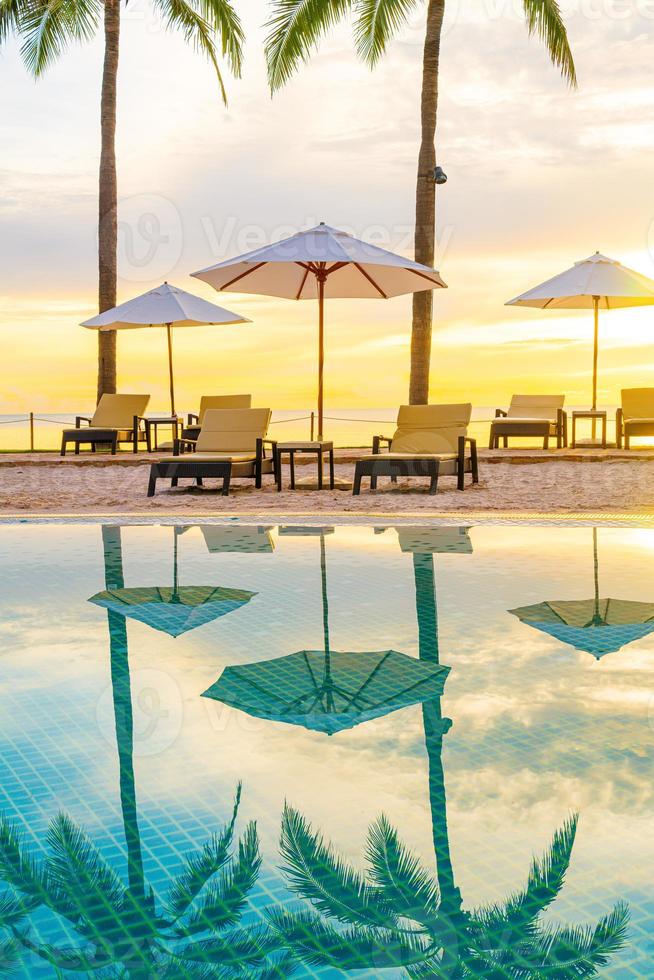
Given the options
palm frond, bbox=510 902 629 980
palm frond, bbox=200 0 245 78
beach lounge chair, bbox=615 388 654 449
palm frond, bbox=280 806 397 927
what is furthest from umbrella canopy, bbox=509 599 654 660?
palm frond, bbox=200 0 245 78

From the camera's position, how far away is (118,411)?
1436 cm

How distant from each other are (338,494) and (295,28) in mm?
8965

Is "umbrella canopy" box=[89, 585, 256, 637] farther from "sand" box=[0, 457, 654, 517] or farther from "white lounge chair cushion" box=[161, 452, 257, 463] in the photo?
"white lounge chair cushion" box=[161, 452, 257, 463]

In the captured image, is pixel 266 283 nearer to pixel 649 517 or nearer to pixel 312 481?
pixel 312 481

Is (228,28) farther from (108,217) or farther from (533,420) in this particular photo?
(533,420)

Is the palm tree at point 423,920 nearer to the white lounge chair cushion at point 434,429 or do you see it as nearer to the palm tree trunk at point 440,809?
the palm tree trunk at point 440,809

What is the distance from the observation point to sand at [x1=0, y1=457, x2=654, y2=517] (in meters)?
8.79

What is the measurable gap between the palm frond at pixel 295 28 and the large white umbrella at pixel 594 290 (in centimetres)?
509

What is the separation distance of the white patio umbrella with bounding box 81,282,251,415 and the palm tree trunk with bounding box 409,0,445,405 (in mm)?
2681

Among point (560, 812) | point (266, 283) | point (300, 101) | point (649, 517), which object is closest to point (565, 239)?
point (300, 101)

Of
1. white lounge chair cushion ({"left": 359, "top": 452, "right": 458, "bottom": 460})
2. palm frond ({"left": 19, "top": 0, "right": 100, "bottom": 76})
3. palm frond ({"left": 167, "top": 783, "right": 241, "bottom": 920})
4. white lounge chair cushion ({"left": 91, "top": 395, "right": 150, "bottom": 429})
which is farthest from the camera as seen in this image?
palm frond ({"left": 19, "top": 0, "right": 100, "bottom": 76})

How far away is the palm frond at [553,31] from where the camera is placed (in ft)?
50.4

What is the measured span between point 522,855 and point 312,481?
869 cm

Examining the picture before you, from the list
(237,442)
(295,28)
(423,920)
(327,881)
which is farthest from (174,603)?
(295,28)
